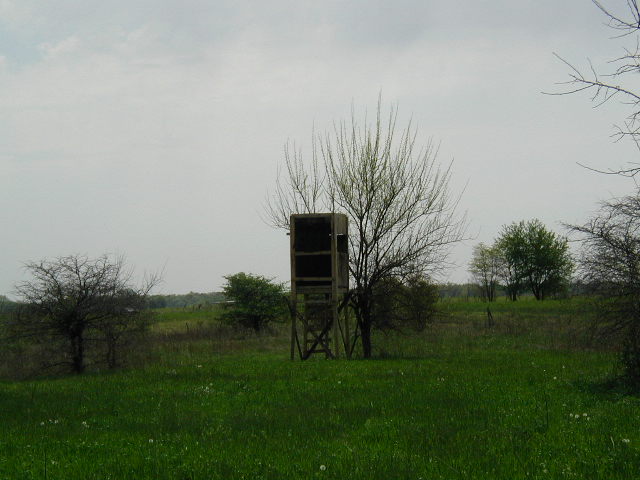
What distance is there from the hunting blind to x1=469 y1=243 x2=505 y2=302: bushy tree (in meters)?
72.2

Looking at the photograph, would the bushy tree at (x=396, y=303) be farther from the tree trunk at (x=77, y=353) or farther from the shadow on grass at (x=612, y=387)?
the tree trunk at (x=77, y=353)

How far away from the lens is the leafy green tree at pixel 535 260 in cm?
8481

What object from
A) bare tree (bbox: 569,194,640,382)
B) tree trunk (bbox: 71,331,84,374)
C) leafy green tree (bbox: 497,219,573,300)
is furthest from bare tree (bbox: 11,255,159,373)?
leafy green tree (bbox: 497,219,573,300)

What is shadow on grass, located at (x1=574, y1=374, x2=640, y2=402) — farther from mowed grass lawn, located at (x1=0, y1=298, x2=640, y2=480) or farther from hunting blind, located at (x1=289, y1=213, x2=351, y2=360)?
hunting blind, located at (x1=289, y1=213, x2=351, y2=360)

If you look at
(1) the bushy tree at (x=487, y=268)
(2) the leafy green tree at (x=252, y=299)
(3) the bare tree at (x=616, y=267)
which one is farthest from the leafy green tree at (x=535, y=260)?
(3) the bare tree at (x=616, y=267)

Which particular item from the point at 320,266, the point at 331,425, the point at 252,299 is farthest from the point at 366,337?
the point at 252,299

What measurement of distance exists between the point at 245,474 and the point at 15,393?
11.4m

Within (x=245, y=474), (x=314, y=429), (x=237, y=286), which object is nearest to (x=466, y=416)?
(x=314, y=429)

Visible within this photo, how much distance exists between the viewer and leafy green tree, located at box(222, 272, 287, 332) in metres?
44.0

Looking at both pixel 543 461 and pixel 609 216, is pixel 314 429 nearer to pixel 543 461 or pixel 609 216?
pixel 543 461

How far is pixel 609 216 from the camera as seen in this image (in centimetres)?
1747

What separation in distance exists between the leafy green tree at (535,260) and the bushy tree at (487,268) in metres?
4.74

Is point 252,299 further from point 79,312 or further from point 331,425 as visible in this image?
point 331,425

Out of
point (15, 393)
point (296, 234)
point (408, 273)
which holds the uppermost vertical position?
point (296, 234)
